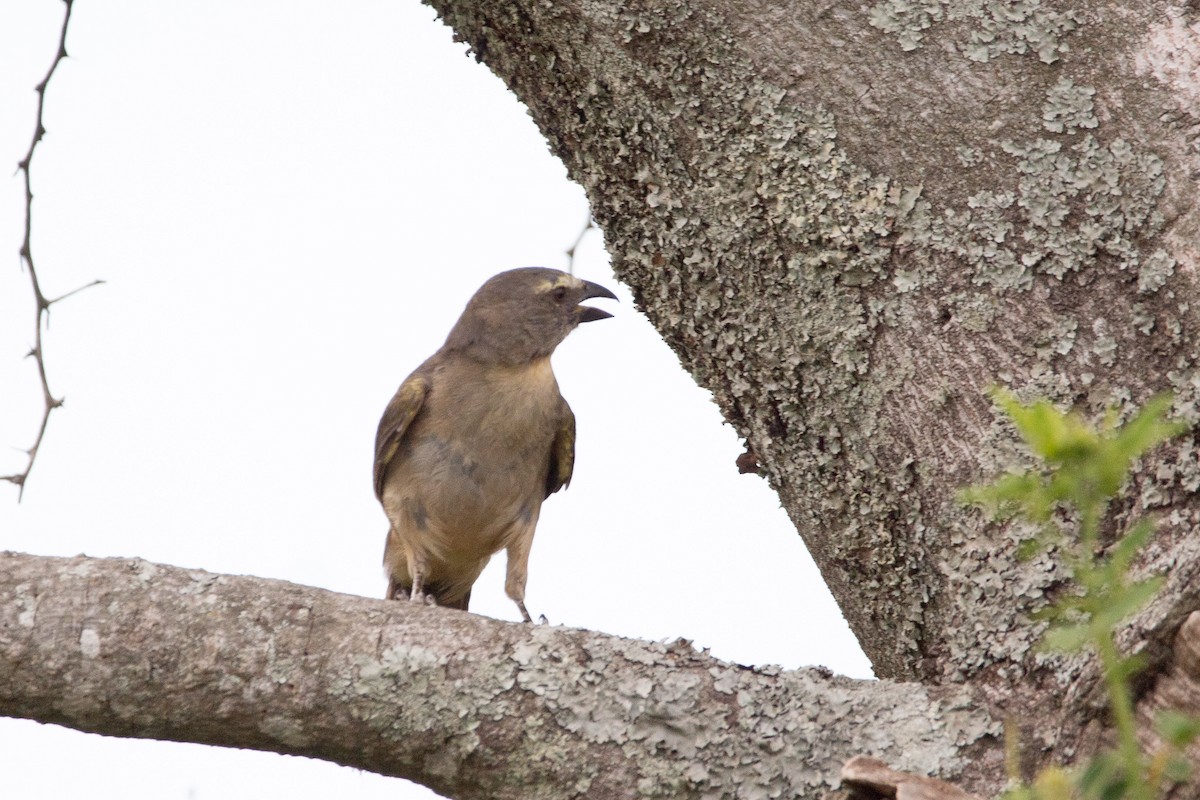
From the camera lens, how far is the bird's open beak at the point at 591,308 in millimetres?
5871

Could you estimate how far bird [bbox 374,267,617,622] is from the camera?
17.7 ft

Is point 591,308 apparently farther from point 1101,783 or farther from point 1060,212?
point 1101,783

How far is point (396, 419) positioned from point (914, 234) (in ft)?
10.2

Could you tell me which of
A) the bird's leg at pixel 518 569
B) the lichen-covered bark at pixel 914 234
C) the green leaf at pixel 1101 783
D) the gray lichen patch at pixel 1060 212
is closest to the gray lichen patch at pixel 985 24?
the lichen-covered bark at pixel 914 234

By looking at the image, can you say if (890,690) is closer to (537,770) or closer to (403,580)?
(537,770)

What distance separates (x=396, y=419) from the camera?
5488mm

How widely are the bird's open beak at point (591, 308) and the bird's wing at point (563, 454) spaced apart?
42 centimetres

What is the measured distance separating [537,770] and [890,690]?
0.76m

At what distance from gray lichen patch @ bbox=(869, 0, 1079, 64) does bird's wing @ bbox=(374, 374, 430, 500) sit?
310 cm

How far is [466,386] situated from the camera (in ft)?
18.2

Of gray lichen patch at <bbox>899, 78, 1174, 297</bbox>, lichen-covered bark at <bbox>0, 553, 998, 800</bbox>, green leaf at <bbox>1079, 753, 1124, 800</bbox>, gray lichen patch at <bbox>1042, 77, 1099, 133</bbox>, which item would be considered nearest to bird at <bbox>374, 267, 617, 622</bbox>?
lichen-covered bark at <bbox>0, 553, 998, 800</bbox>

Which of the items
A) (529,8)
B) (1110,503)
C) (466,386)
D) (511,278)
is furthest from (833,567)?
Result: (511,278)

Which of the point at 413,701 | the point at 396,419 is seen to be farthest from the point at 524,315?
the point at 413,701

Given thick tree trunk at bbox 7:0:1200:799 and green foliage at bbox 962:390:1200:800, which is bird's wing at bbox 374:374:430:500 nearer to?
thick tree trunk at bbox 7:0:1200:799
